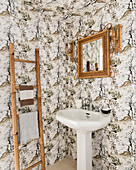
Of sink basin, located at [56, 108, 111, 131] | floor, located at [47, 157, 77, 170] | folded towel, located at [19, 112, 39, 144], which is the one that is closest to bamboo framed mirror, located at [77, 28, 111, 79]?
sink basin, located at [56, 108, 111, 131]

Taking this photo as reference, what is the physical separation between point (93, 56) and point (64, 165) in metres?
1.73

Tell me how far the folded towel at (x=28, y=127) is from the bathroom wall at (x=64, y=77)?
124 millimetres

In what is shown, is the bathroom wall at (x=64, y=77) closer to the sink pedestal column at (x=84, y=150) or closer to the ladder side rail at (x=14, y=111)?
the ladder side rail at (x=14, y=111)

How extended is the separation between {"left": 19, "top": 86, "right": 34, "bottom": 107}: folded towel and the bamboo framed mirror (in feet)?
2.53

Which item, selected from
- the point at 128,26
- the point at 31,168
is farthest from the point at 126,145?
the point at 128,26

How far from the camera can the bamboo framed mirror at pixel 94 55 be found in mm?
1679

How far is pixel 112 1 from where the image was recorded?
1585mm

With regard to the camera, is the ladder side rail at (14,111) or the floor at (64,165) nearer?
the ladder side rail at (14,111)

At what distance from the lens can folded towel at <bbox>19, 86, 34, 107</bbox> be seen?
5.38 feet

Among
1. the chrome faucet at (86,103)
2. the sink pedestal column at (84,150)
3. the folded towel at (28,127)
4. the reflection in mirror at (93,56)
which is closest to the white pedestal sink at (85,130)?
the sink pedestal column at (84,150)

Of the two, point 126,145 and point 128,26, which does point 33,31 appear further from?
point 126,145

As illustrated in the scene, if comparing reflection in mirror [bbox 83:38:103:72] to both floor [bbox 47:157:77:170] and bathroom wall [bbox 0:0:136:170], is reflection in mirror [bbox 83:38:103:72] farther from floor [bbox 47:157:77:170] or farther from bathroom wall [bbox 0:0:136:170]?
floor [bbox 47:157:77:170]

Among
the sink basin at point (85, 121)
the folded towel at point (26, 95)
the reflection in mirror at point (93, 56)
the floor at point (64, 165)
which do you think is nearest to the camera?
the sink basin at point (85, 121)

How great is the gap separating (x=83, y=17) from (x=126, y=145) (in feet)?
5.94
